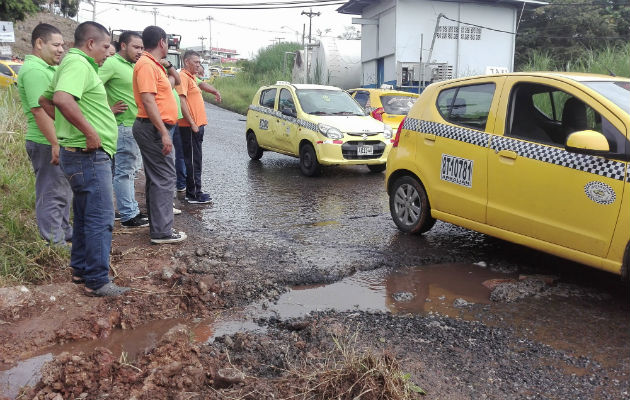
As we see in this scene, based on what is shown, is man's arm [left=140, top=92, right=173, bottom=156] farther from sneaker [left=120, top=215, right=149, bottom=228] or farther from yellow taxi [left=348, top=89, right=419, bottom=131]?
yellow taxi [left=348, top=89, right=419, bottom=131]

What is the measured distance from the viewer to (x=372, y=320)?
155 inches

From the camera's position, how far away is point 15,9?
76.9 feet

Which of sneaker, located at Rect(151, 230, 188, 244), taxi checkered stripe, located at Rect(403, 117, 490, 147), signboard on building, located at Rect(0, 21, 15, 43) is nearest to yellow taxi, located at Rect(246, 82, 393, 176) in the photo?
taxi checkered stripe, located at Rect(403, 117, 490, 147)

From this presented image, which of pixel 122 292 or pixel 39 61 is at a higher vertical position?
pixel 39 61

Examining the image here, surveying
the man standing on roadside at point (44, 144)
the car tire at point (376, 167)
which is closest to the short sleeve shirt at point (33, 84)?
the man standing on roadside at point (44, 144)

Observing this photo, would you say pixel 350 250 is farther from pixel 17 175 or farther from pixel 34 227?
pixel 17 175

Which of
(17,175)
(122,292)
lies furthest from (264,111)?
(122,292)

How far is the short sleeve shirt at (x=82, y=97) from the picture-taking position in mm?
3809

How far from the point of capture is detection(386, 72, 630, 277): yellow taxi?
4.09m

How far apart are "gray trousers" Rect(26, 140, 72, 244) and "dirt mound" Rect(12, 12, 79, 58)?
4005 cm

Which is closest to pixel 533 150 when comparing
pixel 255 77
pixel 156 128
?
pixel 156 128

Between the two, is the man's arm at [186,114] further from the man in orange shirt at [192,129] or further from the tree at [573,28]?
the tree at [573,28]

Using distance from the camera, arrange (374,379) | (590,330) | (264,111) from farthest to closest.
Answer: (264,111)
(590,330)
(374,379)

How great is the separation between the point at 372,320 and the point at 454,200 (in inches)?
75.9
